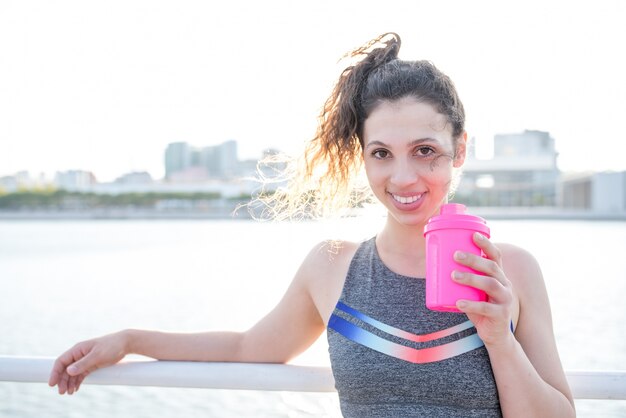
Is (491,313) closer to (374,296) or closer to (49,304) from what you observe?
(374,296)

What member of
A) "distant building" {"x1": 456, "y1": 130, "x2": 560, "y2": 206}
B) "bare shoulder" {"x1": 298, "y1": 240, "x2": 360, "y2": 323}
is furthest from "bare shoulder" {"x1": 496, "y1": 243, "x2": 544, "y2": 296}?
"distant building" {"x1": 456, "y1": 130, "x2": 560, "y2": 206}

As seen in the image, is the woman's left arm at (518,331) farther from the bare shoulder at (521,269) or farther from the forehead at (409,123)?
the forehead at (409,123)

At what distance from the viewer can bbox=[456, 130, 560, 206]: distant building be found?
169 ft

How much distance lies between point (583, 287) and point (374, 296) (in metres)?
8.74

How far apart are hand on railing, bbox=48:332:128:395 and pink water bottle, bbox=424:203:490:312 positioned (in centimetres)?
78

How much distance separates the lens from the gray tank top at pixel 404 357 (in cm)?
131

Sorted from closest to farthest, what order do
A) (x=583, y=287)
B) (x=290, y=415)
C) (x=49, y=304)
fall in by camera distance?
(x=290, y=415)
(x=49, y=304)
(x=583, y=287)

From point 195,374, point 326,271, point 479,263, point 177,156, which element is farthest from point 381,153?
point 177,156

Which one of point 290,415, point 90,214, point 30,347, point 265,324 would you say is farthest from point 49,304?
point 90,214

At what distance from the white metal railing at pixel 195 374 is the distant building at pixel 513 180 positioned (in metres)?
49.4

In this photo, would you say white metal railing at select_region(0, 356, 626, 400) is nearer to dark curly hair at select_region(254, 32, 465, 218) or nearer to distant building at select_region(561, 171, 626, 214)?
dark curly hair at select_region(254, 32, 465, 218)

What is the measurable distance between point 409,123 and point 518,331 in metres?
0.47

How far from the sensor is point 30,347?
21.9ft

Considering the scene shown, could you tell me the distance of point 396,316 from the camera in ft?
4.58
